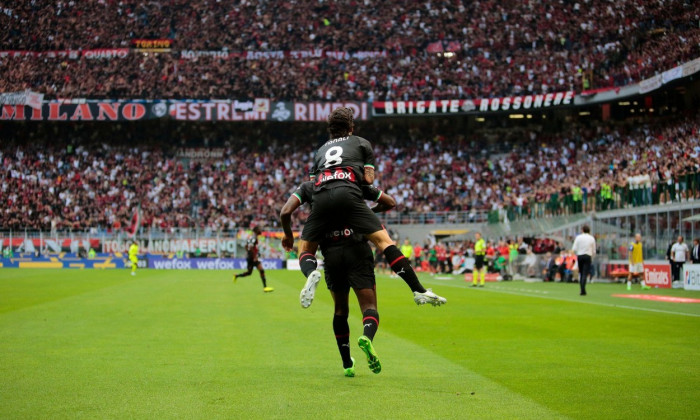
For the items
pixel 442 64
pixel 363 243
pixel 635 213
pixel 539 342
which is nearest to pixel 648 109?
pixel 442 64

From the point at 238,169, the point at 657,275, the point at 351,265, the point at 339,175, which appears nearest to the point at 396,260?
the point at 351,265

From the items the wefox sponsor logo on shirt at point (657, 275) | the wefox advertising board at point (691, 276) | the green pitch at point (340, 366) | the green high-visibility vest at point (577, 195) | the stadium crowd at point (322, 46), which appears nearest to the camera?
the green pitch at point (340, 366)

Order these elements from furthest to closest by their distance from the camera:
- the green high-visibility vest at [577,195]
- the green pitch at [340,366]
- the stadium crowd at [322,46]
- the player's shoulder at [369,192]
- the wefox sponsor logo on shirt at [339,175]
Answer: the stadium crowd at [322,46]
the green high-visibility vest at [577,195]
the player's shoulder at [369,192]
the wefox sponsor logo on shirt at [339,175]
the green pitch at [340,366]

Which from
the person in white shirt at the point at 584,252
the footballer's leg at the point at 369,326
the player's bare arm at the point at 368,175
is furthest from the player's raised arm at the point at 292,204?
the person in white shirt at the point at 584,252

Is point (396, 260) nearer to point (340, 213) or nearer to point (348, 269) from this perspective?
point (348, 269)

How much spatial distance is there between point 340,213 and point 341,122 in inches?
39.4

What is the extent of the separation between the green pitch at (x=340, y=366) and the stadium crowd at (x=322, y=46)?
155 ft

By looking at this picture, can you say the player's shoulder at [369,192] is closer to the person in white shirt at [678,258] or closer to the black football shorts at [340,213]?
the black football shorts at [340,213]

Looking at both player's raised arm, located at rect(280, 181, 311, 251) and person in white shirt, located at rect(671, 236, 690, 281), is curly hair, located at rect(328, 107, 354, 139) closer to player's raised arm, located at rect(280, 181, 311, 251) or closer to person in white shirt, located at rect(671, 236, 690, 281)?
player's raised arm, located at rect(280, 181, 311, 251)

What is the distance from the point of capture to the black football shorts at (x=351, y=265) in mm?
7461

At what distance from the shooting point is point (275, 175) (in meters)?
60.6

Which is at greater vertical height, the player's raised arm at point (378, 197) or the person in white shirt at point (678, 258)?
the player's raised arm at point (378, 197)

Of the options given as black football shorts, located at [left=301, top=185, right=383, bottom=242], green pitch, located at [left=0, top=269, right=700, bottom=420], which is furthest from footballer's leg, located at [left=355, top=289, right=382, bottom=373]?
black football shorts, located at [left=301, top=185, right=383, bottom=242]

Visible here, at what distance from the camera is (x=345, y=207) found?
7.34m
